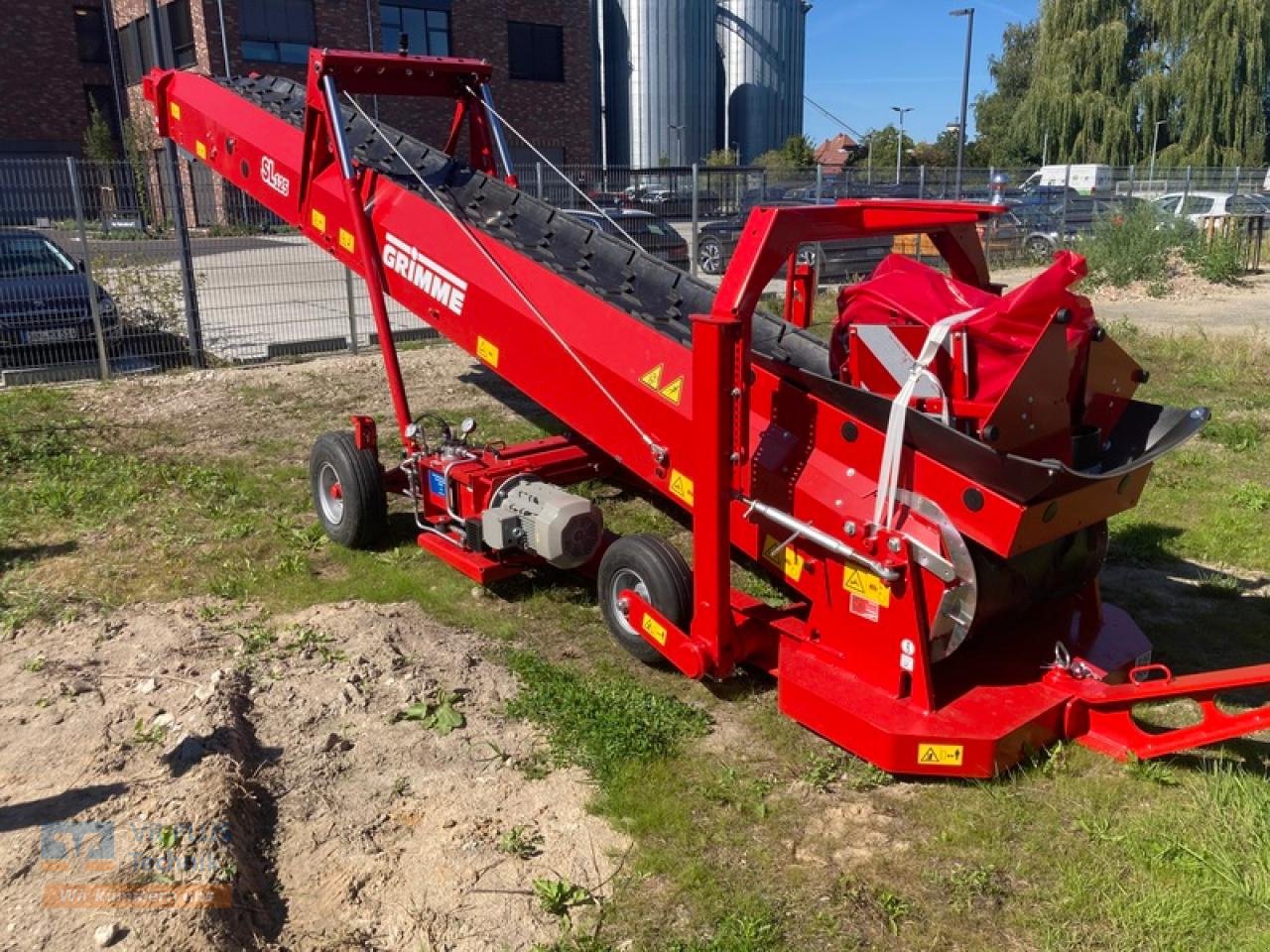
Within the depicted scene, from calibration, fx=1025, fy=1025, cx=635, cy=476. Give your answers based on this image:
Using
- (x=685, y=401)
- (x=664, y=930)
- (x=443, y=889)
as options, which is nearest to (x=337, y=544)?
(x=685, y=401)

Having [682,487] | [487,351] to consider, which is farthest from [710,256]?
[682,487]

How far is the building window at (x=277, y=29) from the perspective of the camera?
32.1 m

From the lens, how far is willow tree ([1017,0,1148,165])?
3712cm

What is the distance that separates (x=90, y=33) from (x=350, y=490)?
39222mm

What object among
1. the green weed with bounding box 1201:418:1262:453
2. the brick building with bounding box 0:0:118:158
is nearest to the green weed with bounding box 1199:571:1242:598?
the green weed with bounding box 1201:418:1262:453

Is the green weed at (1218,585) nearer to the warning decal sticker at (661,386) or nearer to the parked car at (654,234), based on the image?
the warning decal sticker at (661,386)

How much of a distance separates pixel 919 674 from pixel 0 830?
11.0 feet

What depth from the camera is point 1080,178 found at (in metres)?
33.0

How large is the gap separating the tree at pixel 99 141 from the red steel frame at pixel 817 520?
35.2m

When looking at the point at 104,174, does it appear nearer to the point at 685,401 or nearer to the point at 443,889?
the point at 685,401

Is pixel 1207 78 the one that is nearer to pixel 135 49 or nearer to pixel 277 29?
pixel 277 29

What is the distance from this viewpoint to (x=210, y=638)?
5.14 m

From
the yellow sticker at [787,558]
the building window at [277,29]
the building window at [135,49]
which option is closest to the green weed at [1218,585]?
the yellow sticker at [787,558]

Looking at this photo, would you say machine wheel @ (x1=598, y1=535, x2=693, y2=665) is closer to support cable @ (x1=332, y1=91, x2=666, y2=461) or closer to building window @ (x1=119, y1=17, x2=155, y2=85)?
support cable @ (x1=332, y1=91, x2=666, y2=461)
